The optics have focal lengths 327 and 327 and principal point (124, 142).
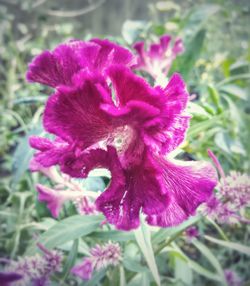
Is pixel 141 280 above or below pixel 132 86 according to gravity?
below

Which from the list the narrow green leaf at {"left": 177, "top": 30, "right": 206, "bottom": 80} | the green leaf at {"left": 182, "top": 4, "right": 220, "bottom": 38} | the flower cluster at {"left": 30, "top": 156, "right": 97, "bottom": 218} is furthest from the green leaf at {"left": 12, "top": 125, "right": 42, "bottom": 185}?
the green leaf at {"left": 182, "top": 4, "right": 220, "bottom": 38}

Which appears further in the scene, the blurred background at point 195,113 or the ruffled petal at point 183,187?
the blurred background at point 195,113

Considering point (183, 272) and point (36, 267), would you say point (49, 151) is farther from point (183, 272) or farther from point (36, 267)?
point (183, 272)

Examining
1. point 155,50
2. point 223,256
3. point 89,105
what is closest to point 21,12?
point 155,50

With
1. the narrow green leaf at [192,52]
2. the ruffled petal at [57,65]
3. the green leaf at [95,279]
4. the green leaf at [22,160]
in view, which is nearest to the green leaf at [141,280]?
the green leaf at [95,279]

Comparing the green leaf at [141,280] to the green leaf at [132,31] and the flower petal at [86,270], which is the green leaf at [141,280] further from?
the green leaf at [132,31]

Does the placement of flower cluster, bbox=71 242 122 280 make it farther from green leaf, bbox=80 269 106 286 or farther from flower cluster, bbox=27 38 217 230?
flower cluster, bbox=27 38 217 230

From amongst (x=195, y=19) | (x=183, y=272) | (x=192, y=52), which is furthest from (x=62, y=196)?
(x=195, y=19)
